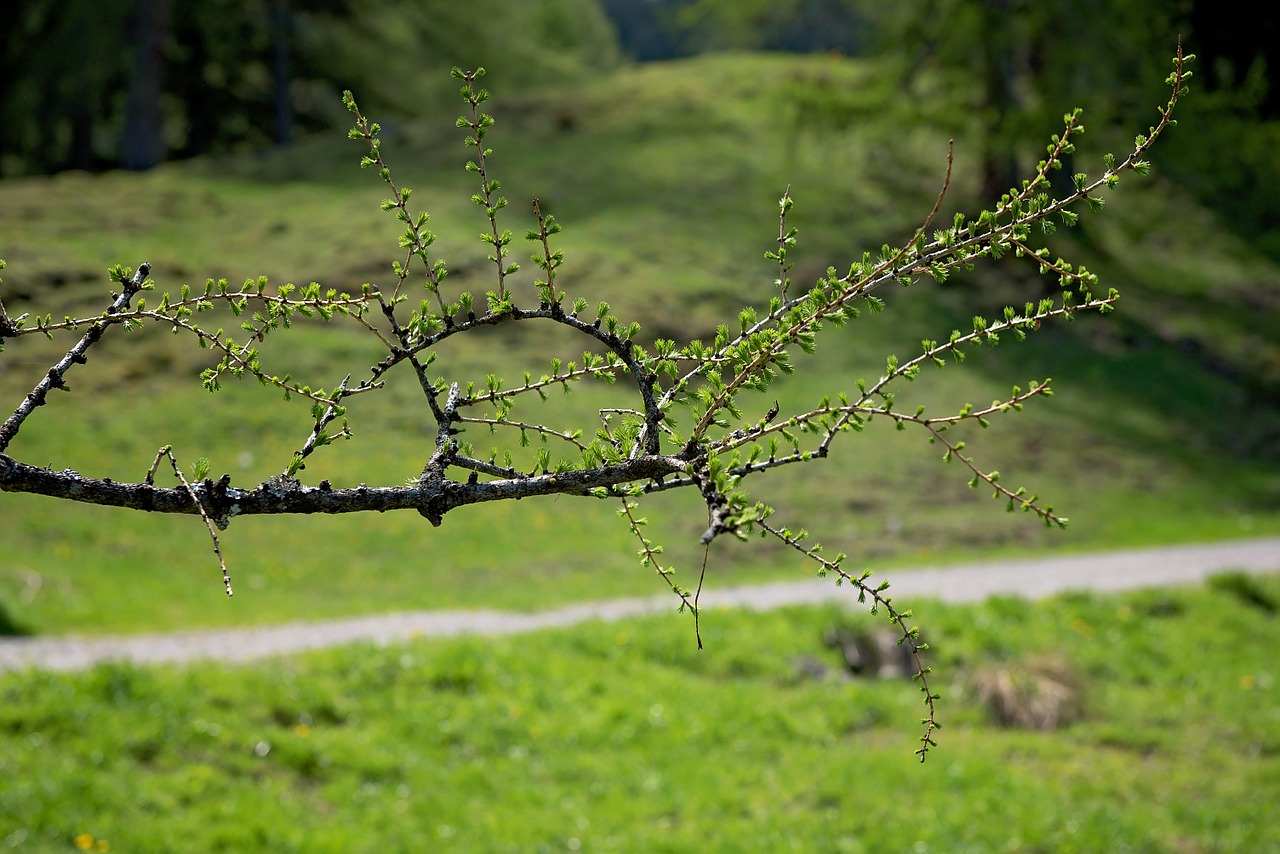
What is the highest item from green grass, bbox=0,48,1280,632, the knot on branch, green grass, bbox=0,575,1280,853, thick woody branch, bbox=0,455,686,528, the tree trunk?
the tree trunk

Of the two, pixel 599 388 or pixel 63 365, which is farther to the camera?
pixel 599 388

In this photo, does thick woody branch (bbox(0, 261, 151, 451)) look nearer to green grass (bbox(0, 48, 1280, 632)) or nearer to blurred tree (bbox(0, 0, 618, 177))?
green grass (bbox(0, 48, 1280, 632))

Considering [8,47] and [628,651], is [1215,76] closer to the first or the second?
[628,651]

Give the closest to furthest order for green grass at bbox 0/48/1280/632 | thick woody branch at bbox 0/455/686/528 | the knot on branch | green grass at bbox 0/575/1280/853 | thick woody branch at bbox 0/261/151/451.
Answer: the knot on branch < thick woody branch at bbox 0/455/686/528 < thick woody branch at bbox 0/261/151/451 < green grass at bbox 0/575/1280/853 < green grass at bbox 0/48/1280/632

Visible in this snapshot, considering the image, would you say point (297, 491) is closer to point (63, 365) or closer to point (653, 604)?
point (63, 365)

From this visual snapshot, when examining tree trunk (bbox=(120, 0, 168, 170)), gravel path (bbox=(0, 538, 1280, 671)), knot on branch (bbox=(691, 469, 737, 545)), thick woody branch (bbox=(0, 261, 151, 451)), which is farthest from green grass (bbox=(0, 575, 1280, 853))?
tree trunk (bbox=(120, 0, 168, 170))

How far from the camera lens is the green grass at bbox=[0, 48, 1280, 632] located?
1320 cm

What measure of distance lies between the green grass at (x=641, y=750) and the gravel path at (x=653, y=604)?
81cm

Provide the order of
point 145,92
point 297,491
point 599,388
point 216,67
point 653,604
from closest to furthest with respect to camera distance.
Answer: point 297,491 < point 653,604 < point 599,388 < point 145,92 < point 216,67

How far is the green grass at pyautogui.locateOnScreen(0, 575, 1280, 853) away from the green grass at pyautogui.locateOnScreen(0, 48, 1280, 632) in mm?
3062

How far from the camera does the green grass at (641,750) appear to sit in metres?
6.46

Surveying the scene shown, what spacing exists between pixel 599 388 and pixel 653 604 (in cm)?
583

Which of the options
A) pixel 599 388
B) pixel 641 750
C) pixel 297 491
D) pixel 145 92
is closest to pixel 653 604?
pixel 641 750

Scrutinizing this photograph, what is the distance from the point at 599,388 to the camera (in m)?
16.5
